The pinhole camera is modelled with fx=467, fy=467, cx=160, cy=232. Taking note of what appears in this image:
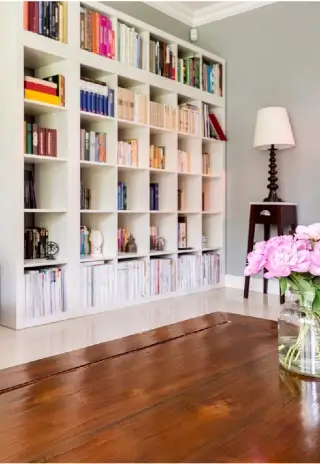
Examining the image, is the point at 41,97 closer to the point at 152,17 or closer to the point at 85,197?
the point at 85,197

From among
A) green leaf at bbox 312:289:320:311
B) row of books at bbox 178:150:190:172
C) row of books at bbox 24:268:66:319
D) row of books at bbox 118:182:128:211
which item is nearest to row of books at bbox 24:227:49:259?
row of books at bbox 24:268:66:319

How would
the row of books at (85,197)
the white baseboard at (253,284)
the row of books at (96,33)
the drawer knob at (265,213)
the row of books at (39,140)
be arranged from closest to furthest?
the row of books at (39,140), the row of books at (96,33), the row of books at (85,197), the drawer knob at (265,213), the white baseboard at (253,284)

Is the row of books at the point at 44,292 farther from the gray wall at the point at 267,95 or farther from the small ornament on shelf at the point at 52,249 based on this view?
the gray wall at the point at 267,95

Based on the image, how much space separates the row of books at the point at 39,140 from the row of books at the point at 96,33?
69 centimetres

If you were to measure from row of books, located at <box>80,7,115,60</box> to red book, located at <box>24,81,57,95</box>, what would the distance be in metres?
0.43

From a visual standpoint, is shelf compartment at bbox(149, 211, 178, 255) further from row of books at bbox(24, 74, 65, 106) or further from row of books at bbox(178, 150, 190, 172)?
row of books at bbox(24, 74, 65, 106)

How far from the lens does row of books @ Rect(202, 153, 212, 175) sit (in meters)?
4.48

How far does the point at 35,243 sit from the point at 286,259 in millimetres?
2584

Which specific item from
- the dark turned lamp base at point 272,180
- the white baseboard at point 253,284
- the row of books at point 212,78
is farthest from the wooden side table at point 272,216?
the row of books at point 212,78

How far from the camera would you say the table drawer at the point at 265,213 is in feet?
12.9

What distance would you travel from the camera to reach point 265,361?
3.47 feet

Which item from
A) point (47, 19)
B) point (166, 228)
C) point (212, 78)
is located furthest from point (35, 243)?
point (212, 78)

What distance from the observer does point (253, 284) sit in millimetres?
4453

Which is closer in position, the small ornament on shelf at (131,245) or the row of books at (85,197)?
the row of books at (85,197)
